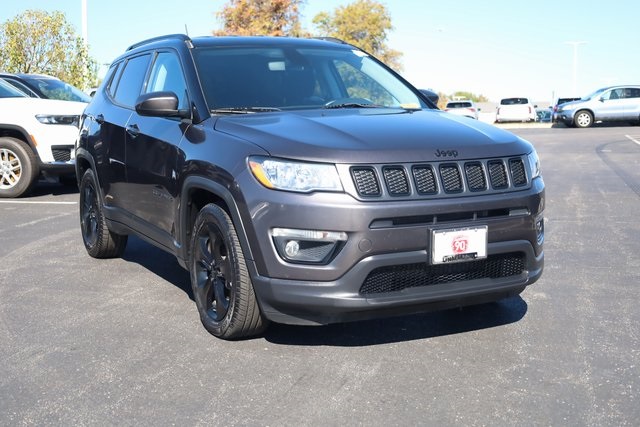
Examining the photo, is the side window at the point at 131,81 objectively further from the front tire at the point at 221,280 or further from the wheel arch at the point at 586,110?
the wheel arch at the point at 586,110

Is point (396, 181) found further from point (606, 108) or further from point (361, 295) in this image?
point (606, 108)

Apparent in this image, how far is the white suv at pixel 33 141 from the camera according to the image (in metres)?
11.1

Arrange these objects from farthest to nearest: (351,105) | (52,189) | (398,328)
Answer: (52,189) < (351,105) < (398,328)

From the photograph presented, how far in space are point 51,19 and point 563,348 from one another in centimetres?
2248

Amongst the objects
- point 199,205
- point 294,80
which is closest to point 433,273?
point 199,205

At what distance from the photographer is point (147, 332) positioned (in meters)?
4.79

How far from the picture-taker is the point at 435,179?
13.3ft

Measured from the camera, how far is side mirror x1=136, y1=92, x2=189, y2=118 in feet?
15.9

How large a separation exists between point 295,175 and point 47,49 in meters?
22.1

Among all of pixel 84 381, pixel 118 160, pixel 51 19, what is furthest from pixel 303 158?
pixel 51 19

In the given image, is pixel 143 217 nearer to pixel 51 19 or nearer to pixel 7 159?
pixel 7 159

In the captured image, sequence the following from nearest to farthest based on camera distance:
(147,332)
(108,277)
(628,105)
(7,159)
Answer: (147,332) < (108,277) < (7,159) < (628,105)

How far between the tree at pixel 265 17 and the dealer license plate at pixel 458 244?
1633 inches

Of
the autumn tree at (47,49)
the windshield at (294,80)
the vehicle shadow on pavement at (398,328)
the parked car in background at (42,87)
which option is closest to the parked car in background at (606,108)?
the autumn tree at (47,49)
